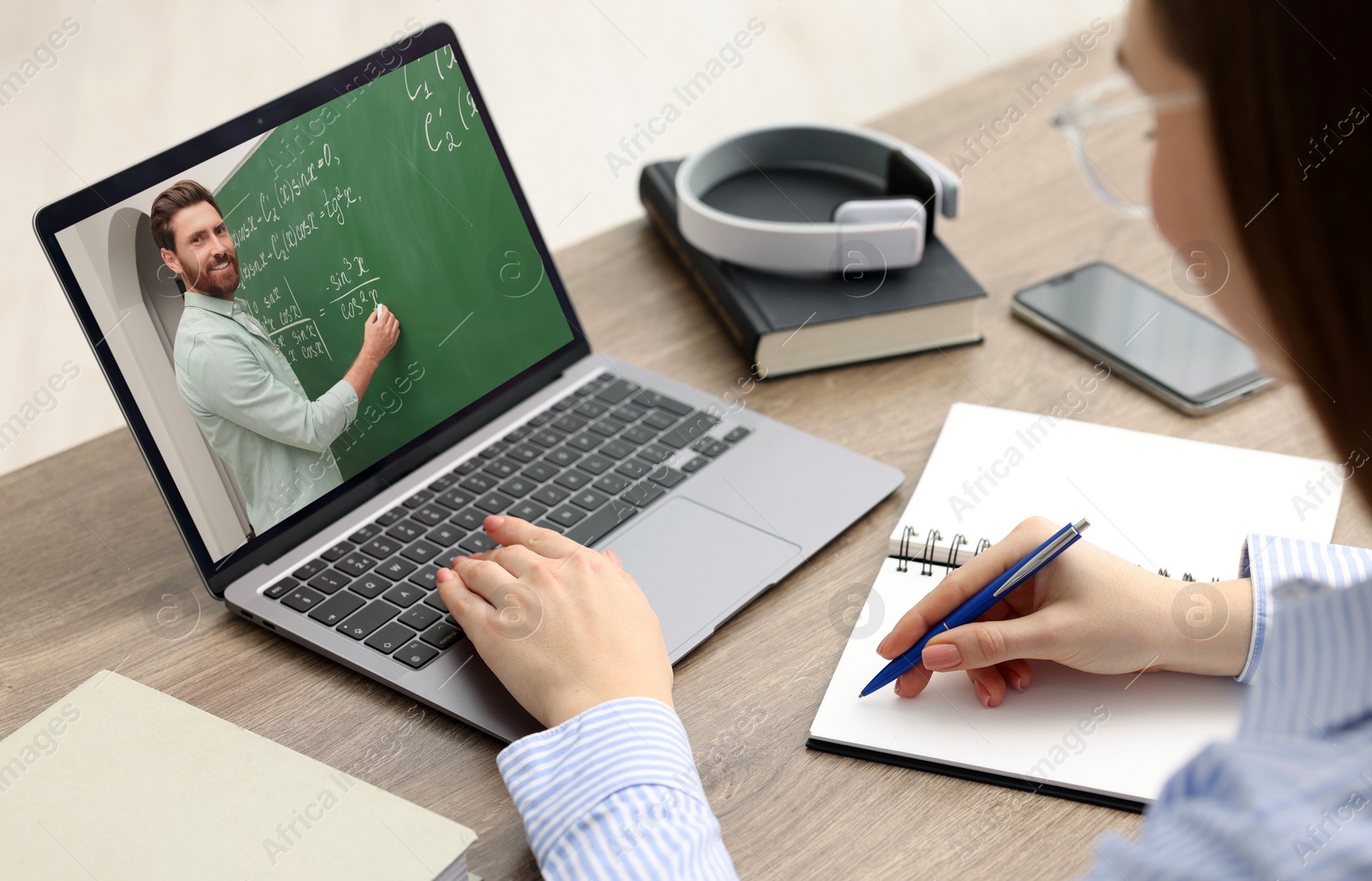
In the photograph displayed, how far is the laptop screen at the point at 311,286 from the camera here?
0.79m

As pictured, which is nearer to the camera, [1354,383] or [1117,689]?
[1354,383]

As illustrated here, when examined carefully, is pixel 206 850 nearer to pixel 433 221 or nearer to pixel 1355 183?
pixel 433 221

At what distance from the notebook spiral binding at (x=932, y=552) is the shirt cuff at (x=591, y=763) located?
9.9 inches

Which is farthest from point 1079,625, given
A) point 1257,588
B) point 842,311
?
point 842,311

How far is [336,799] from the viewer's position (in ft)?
2.12

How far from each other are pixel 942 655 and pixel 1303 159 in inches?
14.3

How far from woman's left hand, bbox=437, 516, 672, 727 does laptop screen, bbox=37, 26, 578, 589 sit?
0.54 feet

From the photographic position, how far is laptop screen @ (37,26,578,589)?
0.79 metres

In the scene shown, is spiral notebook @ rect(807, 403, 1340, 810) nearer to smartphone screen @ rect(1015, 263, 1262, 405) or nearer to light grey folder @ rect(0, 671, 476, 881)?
smartphone screen @ rect(1015, 263, 1262, 405)

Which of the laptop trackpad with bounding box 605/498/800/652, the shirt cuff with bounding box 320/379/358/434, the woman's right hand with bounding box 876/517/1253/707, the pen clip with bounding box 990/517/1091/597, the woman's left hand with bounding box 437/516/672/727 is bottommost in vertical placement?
the woman's right hand with bounding box 876/517/1253/707

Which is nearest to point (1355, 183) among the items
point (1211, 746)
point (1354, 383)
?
point (1354, 383)

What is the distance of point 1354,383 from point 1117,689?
0.95ft

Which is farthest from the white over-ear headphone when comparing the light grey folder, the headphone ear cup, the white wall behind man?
the white wall behind man

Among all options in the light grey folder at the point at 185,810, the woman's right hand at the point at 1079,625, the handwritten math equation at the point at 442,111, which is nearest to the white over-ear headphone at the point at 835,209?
the handwritten math equation at the point at 442,111
